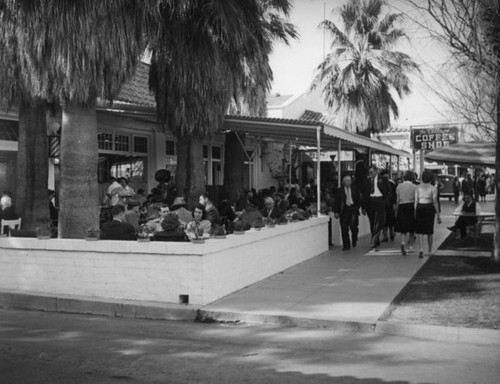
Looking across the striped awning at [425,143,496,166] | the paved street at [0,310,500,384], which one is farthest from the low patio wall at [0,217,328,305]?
the striped awning at [425,143,496,166]

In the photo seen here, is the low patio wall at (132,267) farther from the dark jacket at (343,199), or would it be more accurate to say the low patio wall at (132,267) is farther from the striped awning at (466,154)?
the striped awning at (466,154)

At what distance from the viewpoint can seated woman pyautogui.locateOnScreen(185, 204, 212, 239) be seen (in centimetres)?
805

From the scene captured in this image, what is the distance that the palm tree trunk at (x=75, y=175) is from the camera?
9086 millimetres

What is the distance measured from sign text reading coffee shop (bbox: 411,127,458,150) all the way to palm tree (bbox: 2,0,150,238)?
A: 10036 millimetres

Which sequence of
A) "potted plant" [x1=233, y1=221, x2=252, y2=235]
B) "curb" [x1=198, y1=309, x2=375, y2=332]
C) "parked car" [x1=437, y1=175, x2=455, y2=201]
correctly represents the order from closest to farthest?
"curb" [x1=198, y1=309, x2=375, y2=332] < "potted plant" [x1=233, y1=221, x2=252, y2=235] < "parked car" [x1=437, y1=175, x2=455, y2=201]

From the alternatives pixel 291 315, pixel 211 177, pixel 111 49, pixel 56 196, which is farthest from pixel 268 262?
pixel 211 177

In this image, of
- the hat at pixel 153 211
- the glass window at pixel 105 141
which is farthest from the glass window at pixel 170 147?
the hat at pixel 153 211

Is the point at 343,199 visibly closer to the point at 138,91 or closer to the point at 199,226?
the point at 199,226

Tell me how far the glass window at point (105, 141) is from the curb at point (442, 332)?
1135 cm

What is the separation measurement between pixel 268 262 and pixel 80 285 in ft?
10.3

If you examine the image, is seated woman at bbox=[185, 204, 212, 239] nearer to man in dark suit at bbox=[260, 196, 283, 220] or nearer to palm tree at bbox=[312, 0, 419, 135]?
man in dark suit at bbox=[260, 196, 283, 220]

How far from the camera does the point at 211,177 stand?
20812mm

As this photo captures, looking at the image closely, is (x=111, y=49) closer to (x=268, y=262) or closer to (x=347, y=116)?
(x=268, y=262)

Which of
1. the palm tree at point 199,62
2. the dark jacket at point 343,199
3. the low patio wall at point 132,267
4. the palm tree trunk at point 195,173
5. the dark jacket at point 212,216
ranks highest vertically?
the palm tree at point 199,62
